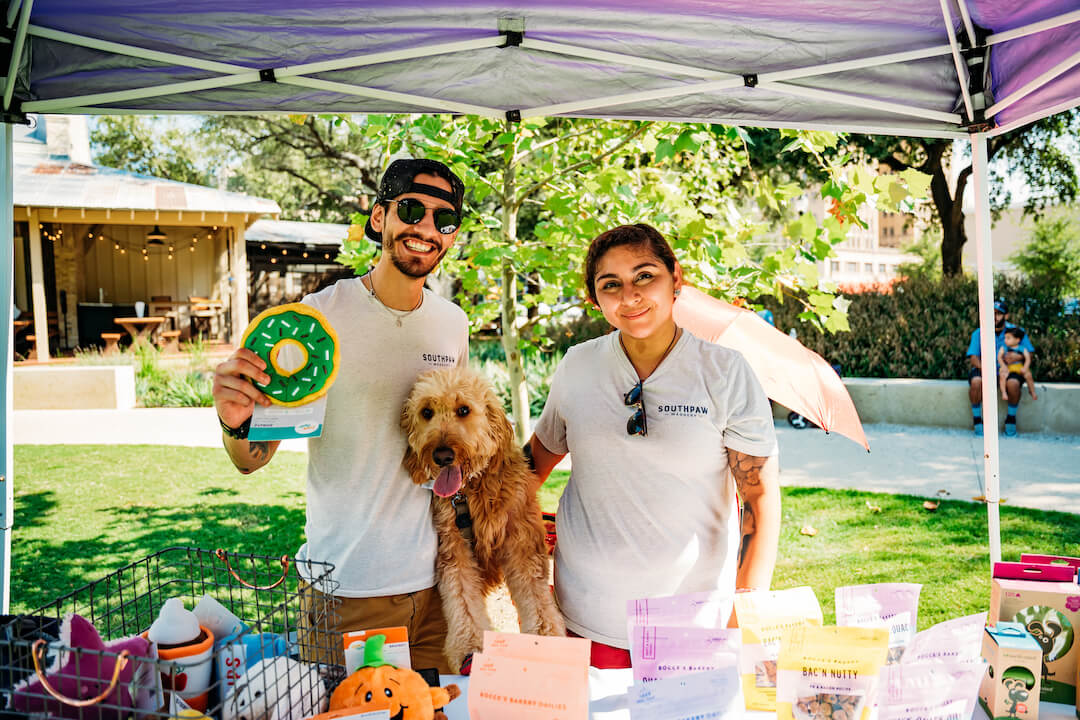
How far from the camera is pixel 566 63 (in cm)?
283

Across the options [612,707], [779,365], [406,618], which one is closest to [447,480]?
[406,618]

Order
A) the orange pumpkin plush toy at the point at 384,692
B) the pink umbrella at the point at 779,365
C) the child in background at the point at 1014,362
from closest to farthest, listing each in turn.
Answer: the orange pumpkin plush toy at the point at 384,692 → the pink umbrella at the point at 779,365 → the child in background at the point at 1014,362

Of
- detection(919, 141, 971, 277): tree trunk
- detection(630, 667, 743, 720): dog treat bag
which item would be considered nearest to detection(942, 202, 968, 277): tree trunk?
detection(919, 141, 971, 277): tree trunk

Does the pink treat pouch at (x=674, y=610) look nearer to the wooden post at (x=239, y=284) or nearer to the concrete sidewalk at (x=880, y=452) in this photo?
the concrete sidewalk at (x=880, y=452)

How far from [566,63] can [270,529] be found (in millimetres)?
5090

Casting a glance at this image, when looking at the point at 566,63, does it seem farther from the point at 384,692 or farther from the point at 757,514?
the point at 384,692

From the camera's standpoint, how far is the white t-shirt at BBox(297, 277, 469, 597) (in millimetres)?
2219

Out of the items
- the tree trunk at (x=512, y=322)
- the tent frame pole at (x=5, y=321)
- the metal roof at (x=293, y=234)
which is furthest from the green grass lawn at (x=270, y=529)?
the metal roof at (x=293, y=234)

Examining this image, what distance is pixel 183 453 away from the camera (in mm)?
9016

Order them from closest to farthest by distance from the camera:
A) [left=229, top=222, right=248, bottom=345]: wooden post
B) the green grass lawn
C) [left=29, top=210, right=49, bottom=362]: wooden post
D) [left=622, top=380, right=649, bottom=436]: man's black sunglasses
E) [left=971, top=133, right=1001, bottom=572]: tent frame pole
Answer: [left=622, top=380, right=649, bottom=436]: man's black sunglasses
[left=971, top=133, right=1001, bottom=572]: tent frame pole
the green grass lawn
[left=29, top=210, right=49, bottom=362]: wooden post
[left=229, top=222, right=248, bottom=345]: wooden post

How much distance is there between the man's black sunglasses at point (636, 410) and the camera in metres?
2.19

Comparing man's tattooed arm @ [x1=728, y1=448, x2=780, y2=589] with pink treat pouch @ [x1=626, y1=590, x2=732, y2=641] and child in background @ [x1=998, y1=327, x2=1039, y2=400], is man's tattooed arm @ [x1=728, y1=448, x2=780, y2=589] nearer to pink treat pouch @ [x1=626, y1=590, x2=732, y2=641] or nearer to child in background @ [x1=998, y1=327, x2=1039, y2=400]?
pink treat pouch @ [x1=626, y1=590, x2=732, y2=641]

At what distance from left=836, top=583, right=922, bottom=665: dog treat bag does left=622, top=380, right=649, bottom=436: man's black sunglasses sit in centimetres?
73

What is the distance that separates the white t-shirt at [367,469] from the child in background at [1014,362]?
30.9 ft
